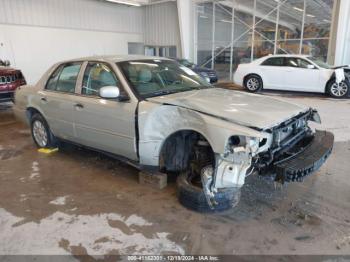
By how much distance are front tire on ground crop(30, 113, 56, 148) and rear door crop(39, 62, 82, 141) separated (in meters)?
0.21

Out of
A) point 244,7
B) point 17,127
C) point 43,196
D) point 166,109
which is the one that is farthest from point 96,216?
point 244,7

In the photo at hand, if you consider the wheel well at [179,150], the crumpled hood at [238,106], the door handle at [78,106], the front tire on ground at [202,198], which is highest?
the crumpled hood at [238,106]

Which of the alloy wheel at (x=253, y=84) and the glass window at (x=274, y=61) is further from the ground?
the glass window at (x=274, y=61)

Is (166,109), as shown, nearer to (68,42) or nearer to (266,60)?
(266,60)

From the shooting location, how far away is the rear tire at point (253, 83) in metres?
11.0

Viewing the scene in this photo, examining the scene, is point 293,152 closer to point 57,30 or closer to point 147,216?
point 147,216

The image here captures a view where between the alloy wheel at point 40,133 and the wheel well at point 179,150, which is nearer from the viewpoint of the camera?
the wheel well at point 179,150

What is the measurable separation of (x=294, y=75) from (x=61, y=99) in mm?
8274

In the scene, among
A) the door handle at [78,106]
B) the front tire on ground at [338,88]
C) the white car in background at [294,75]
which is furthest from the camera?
the white car in background at [294,75]

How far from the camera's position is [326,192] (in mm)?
3350

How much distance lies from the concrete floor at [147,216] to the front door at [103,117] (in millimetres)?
463

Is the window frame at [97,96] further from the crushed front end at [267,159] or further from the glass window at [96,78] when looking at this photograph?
the crushed front end at [267,159]

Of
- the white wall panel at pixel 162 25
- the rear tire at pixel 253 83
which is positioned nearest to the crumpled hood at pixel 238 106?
the rear tire at pixel 253 83

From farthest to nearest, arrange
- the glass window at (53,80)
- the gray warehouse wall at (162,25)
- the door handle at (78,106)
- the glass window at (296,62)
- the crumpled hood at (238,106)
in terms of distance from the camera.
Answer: the gray warehouse wall at (162,25) → the glass window at (296,62) → the glass window at (53,80) → the door handle at (78,106) → the crumpled hood at (238,106)
